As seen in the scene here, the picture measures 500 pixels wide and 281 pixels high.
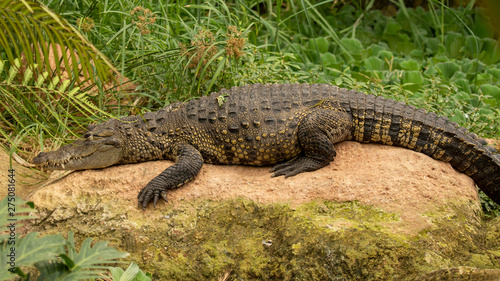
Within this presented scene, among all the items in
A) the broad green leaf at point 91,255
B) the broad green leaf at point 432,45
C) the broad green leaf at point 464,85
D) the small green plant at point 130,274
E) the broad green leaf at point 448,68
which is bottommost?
the small green plant at point 130,274

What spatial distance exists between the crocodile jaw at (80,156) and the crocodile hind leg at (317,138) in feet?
5.43

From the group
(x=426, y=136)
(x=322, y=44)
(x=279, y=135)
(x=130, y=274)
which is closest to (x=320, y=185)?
(x=279, y=135)

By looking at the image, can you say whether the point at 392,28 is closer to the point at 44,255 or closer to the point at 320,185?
the point at 320,185

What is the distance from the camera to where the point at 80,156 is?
440 cm

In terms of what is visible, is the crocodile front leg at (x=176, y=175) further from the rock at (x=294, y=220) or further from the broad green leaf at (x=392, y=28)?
the broad green leaf at (x=392, y=28)

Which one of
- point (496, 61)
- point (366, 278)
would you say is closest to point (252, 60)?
point (366, 278)

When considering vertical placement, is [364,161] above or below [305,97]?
below

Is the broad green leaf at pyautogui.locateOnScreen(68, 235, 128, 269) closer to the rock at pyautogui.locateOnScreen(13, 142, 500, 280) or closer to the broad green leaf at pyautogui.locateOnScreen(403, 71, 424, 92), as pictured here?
the rock at pyautogui.locateOnScreen(13, 142, 500, 280)

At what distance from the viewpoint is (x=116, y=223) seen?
12.7 ft

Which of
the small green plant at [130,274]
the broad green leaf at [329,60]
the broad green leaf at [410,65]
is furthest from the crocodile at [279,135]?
the broad green leaf at [410,65]

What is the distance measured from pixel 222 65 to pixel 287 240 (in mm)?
2497

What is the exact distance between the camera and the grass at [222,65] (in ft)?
17.6

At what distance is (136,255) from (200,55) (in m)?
2.63

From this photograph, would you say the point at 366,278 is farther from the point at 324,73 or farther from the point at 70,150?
the point at 324,73
